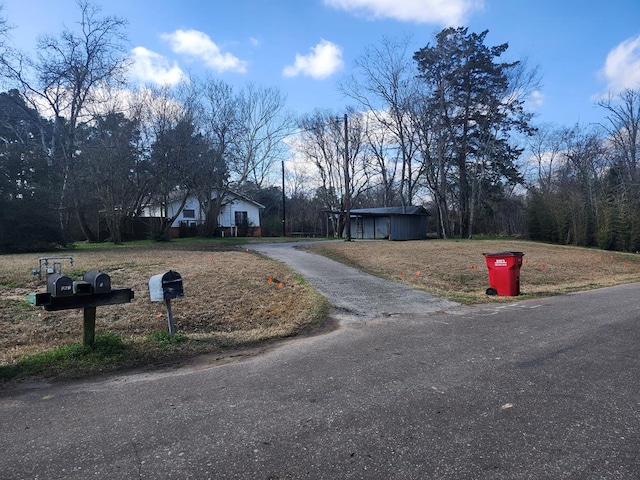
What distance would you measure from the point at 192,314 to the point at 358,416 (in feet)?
15.5

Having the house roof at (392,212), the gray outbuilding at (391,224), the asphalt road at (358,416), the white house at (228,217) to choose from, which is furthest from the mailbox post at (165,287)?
the white house at (228,217)

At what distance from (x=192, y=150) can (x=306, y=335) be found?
79.7 feet

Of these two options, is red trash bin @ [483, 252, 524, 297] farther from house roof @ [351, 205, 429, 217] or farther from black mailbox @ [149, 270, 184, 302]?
house roof @ [351, 205, 429, 217]

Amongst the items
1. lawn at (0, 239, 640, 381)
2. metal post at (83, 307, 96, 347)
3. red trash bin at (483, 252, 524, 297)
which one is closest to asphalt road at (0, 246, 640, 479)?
lawn at (0, 239, 640, 381)

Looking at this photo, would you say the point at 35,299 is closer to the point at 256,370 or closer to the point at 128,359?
the point at 128,359

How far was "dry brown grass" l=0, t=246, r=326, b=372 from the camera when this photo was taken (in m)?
5.84

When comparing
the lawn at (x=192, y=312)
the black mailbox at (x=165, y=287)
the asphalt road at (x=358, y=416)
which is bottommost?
the asphalt road at (x=358, y=416)

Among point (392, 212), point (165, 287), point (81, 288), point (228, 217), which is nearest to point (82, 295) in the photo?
point (81, 288)

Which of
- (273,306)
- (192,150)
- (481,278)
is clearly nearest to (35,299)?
(273,306)

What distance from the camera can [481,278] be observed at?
12617 millimetres

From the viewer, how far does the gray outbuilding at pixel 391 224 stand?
35.3m

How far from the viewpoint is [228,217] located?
4550cm

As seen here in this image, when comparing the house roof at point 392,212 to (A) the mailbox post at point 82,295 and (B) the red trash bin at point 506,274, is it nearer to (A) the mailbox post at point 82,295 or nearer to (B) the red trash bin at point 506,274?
(B) the red trash bin at point 506,274

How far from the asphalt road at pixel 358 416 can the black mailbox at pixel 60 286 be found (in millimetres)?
1039
